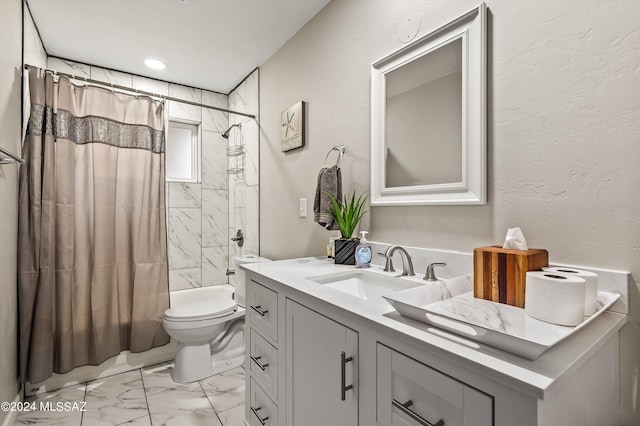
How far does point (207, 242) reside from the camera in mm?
3217

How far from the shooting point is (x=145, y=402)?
1.89 metres

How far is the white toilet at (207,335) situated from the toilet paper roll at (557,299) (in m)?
1.90

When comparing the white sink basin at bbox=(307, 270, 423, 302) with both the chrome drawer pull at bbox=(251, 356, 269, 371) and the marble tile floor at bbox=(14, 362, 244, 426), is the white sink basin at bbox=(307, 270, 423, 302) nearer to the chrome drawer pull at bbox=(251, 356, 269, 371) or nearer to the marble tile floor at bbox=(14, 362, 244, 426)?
the chrome drawer pull at bbox=(251, 356, 269, 371)

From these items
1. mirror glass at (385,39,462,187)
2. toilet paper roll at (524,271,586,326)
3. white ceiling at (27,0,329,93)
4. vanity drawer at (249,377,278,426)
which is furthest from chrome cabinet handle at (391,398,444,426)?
white ceiling at (27,0,329,93)

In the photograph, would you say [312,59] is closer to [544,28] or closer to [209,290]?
[544,28]

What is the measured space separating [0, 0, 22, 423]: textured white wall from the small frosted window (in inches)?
53.0

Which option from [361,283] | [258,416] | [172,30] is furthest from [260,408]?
[172,30]

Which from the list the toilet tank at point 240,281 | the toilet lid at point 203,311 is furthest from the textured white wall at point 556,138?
the toilet lid at point 203,311

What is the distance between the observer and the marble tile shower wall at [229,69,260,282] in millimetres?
2697

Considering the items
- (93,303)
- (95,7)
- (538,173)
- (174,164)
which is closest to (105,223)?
(93,303)

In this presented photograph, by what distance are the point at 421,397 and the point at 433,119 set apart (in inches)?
40.2

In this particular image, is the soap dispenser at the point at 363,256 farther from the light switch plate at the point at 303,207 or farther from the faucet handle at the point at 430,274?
the light switch plate at the point at 303,207

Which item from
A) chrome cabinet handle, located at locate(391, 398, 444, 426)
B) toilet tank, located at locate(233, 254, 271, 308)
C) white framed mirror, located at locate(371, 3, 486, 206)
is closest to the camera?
chrome cabinet handle, located at locate(391, 398, 444, 426)

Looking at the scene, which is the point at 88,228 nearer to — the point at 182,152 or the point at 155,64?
the point at 182,152
